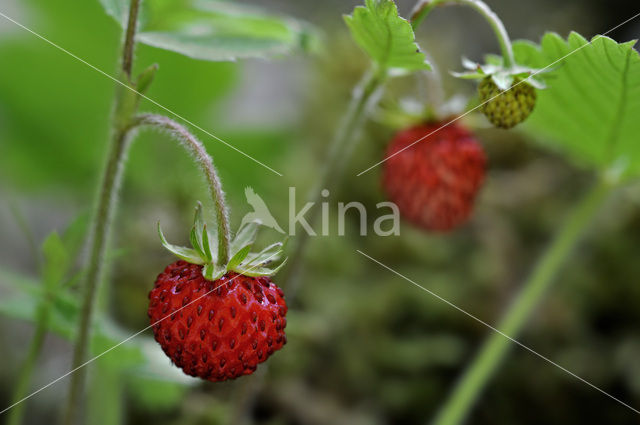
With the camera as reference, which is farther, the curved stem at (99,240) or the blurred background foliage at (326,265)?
the blurred background foliage at (326,265)

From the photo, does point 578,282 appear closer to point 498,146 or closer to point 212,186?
point 498,146

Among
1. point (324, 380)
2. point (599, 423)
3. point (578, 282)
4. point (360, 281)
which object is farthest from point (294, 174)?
point (599, 423)

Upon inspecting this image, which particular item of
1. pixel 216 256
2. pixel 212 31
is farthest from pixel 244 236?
pixel 212 31

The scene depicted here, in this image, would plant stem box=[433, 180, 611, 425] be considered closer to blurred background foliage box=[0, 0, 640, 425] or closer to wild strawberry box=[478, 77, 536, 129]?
blurred background foliage box=[0, 0, 640, 425]

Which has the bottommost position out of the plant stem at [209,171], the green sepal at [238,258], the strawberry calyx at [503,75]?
the green sepal at [238,258]

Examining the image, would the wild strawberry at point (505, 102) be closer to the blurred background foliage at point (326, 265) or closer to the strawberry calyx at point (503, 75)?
the strawberry calyx at point (503, 75)

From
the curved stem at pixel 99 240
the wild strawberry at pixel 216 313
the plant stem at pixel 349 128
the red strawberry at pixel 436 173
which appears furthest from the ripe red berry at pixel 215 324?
the red strawberry at pixel 436 173

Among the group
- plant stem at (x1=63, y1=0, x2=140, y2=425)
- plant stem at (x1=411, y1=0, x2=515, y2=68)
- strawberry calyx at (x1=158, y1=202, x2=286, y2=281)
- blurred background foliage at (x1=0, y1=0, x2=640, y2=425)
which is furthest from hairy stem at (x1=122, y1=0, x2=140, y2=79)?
blurred background foliage at (x1=0, y1=0, x2=640, y2=425)
